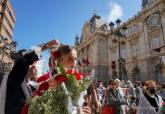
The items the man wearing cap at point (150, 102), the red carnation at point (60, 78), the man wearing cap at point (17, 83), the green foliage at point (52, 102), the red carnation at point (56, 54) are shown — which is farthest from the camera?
the man wearing cap at point (150, 102)

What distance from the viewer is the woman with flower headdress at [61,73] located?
237 centimetres

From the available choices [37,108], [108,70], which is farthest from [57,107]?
[108,70]

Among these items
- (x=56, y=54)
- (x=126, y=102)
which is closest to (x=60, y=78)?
(x=56, y=54)

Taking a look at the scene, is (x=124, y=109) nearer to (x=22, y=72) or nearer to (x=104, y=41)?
(x=22, y=72)

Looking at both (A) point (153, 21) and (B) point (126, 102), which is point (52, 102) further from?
(A) point (153, 21)

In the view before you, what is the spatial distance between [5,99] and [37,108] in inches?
22.7

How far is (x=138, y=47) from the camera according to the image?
1298 inches

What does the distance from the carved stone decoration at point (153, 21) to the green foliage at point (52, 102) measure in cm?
2891

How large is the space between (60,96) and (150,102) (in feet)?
14.3

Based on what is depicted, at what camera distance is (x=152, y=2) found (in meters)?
30.4

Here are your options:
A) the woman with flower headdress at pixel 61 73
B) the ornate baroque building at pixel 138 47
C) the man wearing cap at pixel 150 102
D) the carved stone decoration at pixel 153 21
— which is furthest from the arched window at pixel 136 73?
the woman with flower headdress at pixel 61 73

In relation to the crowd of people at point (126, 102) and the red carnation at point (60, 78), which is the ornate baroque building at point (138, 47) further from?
the red carnation at point (60, 78)

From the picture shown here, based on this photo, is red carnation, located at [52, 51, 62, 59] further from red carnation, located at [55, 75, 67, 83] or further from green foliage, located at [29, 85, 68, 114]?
green foliage, located at [29, 85, 68, 114]

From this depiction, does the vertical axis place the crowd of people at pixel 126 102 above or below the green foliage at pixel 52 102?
below
